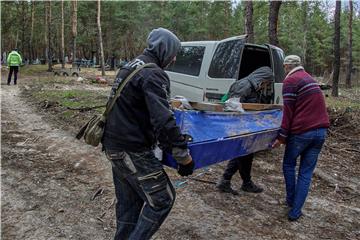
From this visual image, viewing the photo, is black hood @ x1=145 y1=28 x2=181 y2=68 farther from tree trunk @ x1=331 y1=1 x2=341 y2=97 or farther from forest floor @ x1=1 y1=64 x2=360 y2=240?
tree trunk @ x1=331 y1=1 x2=341 y2=97

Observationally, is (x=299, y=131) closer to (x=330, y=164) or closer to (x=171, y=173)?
(x=171, y=173)

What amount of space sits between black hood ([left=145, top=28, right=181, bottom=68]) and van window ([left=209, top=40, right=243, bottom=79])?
4.80 metres

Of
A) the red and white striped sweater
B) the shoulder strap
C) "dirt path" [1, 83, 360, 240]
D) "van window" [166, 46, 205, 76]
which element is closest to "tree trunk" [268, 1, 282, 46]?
"van window" [166, 46, 205, 76]

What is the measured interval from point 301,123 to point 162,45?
235cm

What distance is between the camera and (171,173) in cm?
598

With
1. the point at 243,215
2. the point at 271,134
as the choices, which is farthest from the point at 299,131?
the point at 243,215

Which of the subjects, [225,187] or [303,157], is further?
[225,187]

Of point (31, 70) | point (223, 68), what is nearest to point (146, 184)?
point (223, 68)

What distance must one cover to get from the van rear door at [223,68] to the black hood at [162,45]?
15.3 ft

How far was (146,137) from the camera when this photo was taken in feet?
9.57

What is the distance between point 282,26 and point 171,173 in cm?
4911

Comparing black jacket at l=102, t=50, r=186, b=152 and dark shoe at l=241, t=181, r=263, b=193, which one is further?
dark shoe at l=241, t=181, r=263, b=193

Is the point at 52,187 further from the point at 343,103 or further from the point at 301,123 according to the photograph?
the point at 343,103

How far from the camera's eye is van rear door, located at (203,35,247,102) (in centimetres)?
762
